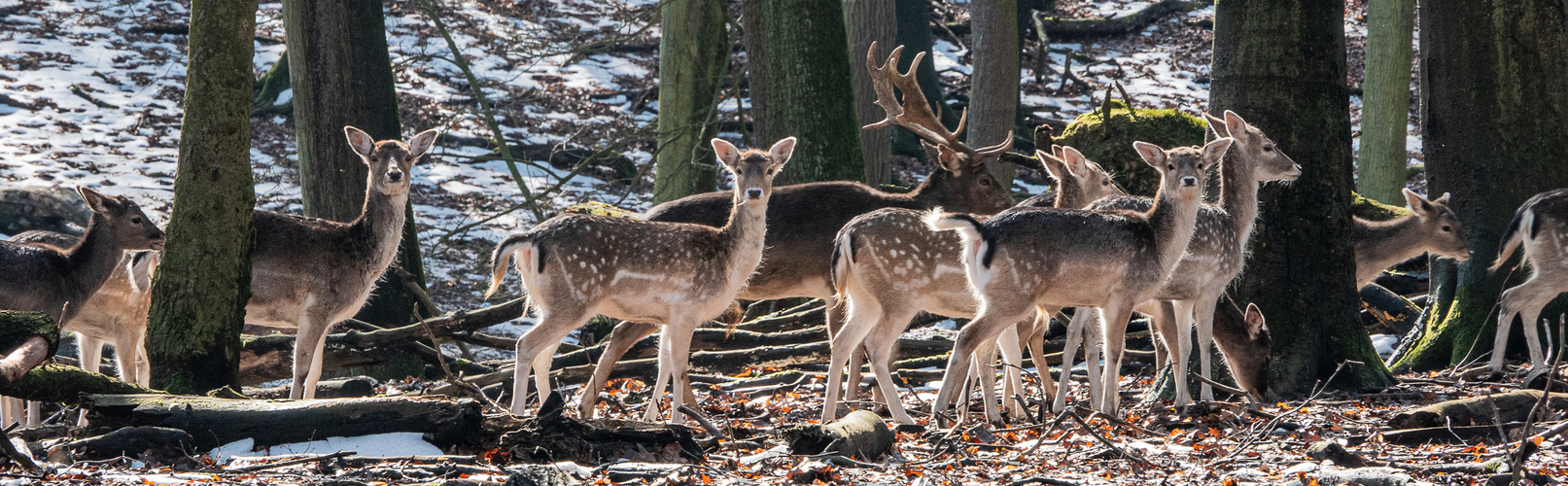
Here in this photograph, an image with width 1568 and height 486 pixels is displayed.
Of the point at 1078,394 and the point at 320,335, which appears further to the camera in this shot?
the point at 1078,394

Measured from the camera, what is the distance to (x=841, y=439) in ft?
17.8

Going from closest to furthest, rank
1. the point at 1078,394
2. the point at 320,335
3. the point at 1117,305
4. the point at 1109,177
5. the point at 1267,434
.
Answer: the point at 1267,434 < the point at 1117,305 < the point at 320,335 < the point at 1078,394 < the point at 1109,177

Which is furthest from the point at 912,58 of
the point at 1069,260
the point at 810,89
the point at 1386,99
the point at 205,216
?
the point at 205,216

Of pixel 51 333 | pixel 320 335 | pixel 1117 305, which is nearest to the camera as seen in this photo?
pixel 51 333

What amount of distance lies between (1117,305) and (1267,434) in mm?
987

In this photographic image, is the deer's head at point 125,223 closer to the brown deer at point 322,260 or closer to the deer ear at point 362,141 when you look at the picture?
the brown deer at point 322,260

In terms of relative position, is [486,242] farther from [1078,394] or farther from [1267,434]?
[1267,434]

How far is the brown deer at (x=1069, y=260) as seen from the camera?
6.64m

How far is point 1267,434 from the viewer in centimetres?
613

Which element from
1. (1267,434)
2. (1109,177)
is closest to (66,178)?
(1109,177)

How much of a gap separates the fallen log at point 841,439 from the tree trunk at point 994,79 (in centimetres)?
832

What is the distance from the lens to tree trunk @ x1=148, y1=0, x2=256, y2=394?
6.64 m

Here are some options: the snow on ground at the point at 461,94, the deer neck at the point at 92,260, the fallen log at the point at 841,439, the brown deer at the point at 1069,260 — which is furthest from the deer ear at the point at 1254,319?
the deer neck at the point at 92,260

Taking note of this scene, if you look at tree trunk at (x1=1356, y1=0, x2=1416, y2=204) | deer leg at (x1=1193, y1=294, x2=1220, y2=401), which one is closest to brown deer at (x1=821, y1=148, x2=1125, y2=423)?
deer leg at (x1=1193, y1=294, x2=1220, y2=401)
